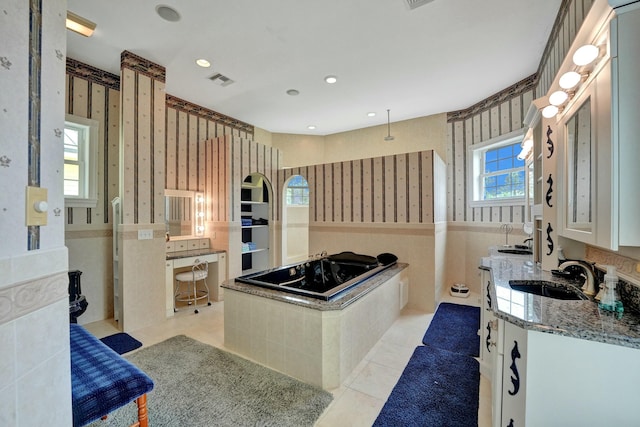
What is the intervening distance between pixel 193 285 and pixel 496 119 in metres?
5.00

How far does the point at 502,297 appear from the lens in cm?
140

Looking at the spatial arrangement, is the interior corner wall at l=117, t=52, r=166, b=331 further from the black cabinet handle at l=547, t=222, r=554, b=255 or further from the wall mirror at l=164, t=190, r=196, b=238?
the black cabinet handle at l=547, t=222, r=554, b=255

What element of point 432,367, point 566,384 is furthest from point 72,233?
point 566,384

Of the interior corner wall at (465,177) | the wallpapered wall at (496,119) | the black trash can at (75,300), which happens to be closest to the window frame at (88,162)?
the black trash can at (75,300)

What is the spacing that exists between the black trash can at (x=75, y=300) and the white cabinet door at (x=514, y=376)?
3256 millimetres

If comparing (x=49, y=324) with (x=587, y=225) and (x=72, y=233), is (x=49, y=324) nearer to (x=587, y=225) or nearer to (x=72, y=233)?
(x=587, y=225)

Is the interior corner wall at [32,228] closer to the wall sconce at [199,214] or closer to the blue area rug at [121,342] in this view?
the blue area rug at [121,342]

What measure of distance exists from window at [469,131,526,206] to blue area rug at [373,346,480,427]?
→ 2.51 metres

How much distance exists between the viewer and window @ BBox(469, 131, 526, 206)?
3684mm

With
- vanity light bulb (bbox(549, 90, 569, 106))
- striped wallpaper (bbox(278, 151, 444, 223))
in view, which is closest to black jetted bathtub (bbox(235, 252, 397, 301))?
striped wallpaper (bbox(278, 151, 444, 223))

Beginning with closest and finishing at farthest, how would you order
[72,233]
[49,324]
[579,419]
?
1. [49,324]
2. [579,419]
3. [72,233]

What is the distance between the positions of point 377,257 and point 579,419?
277 centimetres

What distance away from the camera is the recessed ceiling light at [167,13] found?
87.7 inches

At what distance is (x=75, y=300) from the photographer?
8.35 feet
